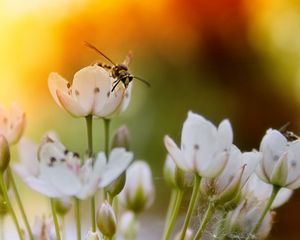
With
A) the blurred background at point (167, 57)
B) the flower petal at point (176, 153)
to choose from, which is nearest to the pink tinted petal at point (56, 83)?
the flower petal at point (176, 153)

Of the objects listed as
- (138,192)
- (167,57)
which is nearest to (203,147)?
(138,192)


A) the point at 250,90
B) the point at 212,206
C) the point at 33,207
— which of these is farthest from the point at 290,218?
the point at 212,206

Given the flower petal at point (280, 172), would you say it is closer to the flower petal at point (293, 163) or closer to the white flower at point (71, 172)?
the flower petal at point (293, 163)

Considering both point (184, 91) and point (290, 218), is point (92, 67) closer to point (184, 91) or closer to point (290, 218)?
point (290, 218)

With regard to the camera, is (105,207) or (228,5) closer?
(105,207)

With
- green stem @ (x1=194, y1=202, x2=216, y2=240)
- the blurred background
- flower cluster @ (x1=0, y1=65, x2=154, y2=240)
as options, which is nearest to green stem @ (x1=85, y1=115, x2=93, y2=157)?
flower cluster @ (x1=0, y1=65, x2=154, y2=240)

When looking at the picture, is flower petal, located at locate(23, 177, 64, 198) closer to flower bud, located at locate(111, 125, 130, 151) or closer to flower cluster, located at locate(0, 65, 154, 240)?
flower cluster, located at locate(0, 65, 154, 240)
